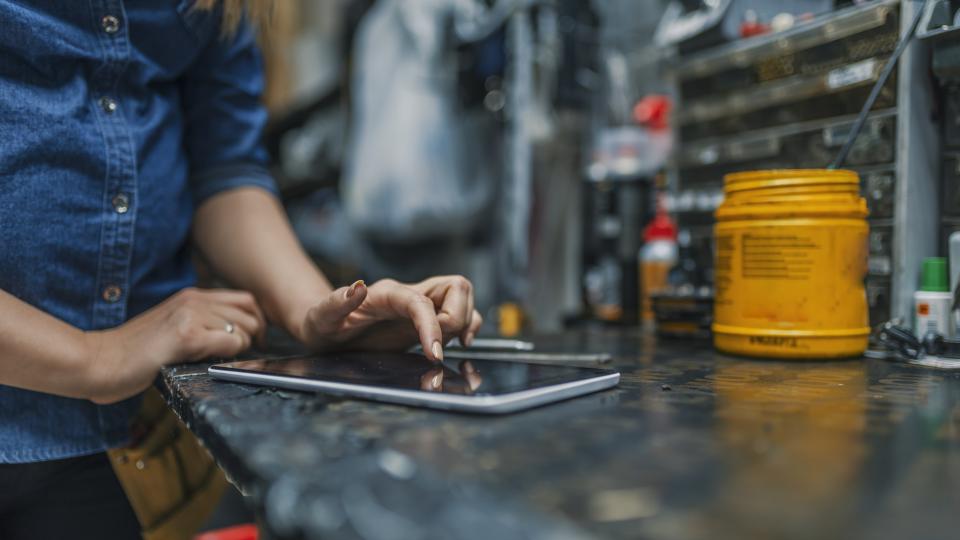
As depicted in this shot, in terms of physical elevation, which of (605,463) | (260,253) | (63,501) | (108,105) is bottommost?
(63,501)

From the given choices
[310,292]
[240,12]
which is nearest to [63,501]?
[310,292]

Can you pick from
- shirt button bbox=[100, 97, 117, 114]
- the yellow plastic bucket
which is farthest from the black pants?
the yellow plastic bucket

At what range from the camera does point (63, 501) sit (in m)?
0.69

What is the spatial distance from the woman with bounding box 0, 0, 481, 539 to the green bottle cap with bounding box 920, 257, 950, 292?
0.49 metres

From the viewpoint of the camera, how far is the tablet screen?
453 millimetres

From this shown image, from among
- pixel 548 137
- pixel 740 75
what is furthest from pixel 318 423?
pixel 548 137

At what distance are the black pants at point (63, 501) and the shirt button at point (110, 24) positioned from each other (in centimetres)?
42

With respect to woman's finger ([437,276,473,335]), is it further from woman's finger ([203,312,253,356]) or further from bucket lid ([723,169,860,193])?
bucket lid ([723,169,860,193])

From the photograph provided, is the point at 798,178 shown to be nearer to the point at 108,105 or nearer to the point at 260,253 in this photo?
the point at 260,253

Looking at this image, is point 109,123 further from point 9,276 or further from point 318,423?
Result: point 318,423

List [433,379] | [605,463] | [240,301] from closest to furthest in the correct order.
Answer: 1. [605,463]
2. [433,379]
3. [240,301]

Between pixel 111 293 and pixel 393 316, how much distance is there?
0.29 m

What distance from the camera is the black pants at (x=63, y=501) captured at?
653 millimetres

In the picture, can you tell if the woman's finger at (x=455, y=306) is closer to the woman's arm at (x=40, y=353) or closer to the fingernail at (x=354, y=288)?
the fingernail at (x=354, y=288)
